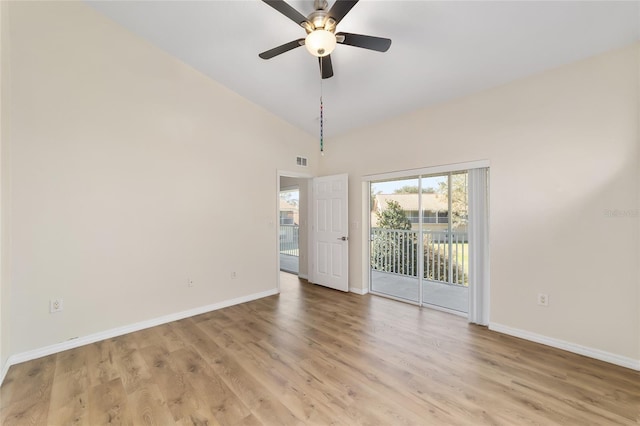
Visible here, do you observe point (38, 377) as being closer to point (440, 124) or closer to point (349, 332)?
point (349, 332)

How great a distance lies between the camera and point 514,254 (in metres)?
2.95

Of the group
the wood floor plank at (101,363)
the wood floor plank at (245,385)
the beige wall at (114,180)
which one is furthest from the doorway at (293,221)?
the wood floor plank at (101,363)

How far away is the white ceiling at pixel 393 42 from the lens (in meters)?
2.14

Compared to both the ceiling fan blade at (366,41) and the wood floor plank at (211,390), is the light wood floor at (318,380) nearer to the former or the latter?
the wood floor plank at (211,390)

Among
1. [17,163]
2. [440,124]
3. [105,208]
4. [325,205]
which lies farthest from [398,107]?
[17,163]

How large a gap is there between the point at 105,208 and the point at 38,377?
1608 millimetres

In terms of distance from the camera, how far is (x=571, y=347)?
8.53 feet

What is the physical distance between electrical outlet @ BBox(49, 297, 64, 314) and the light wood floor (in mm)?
433

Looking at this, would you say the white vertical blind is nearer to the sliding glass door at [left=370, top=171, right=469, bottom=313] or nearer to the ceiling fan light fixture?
the sliding glass door at [left=370, top=171, right=469, bottom=313]

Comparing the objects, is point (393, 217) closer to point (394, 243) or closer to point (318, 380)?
point (394, 243)

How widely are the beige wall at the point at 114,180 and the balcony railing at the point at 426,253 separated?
226cm

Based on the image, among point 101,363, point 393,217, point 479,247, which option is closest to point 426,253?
point 393,217

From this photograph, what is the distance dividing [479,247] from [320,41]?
2.86 m

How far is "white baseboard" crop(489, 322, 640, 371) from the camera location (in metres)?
2.33
